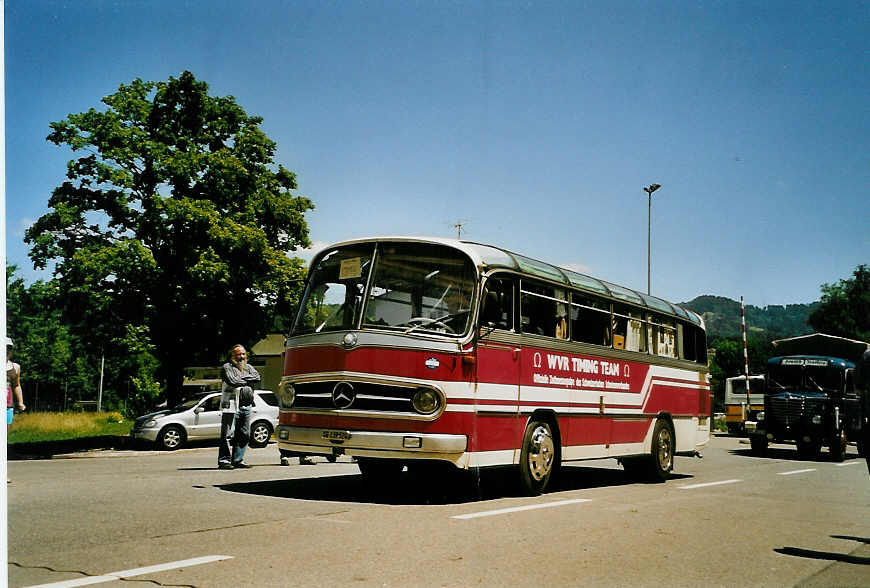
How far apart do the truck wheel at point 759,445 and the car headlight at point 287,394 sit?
17.5 metres

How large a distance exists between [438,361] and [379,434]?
3.37ft

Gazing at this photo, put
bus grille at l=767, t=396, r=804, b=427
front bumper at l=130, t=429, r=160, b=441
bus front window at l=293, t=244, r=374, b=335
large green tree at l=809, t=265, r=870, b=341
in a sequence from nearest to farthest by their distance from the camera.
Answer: bus front window at l=293, t=244, r=374, b=335 < bus grille at l=767, t=396, r=804, b=427 < front bumper at l=130, t=429, r=160, b=441 < large green tree at l=809, t=265, r=870, b=341

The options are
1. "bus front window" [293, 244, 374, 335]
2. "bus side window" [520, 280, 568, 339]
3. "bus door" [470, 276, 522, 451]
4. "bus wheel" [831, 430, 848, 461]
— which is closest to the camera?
"bus door" [470, 276, 522, 451]

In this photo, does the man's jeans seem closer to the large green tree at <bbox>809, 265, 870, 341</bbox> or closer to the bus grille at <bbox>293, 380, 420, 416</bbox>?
the bus grille at <bbox>293, 380, 420, 416</bbox>

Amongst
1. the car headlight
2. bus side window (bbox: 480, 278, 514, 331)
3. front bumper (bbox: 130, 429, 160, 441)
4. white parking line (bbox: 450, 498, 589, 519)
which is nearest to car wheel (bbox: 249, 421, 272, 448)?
front bumper (bbox: 130, 429, 160, 441)

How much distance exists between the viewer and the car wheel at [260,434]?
2484 cm

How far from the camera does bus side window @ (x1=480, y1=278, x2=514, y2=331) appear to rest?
32.9 feet

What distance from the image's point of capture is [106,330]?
25.2m

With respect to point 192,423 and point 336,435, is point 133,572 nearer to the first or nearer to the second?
point 336,435

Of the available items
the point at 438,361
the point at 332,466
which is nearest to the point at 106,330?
the point at 332,466

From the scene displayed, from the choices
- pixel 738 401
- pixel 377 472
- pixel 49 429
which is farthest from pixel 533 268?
pixel 738 401

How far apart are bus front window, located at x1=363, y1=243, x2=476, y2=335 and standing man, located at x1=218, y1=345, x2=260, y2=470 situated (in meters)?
4.44

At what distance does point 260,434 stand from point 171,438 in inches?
97.7

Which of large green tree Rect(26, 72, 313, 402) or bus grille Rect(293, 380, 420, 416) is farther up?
large green tree Rect(26, 72, 313, 402)
